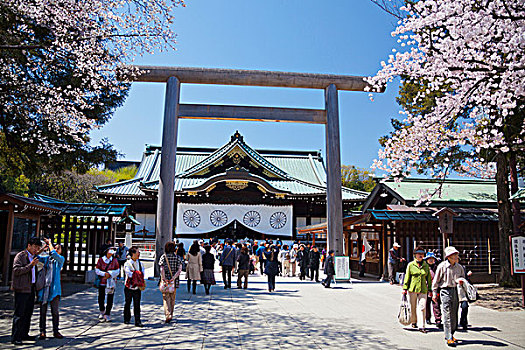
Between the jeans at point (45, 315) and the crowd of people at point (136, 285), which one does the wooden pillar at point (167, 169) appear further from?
the jeans at point (45, 315)

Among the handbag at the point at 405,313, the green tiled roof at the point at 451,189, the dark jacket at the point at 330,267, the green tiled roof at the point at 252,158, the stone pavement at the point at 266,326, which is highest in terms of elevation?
the green tiled roof at the point at 252,158

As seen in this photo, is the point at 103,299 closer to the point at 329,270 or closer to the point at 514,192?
the point at 329,270

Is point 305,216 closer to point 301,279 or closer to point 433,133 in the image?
point 301,279

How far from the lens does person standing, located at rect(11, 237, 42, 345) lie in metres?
5.42

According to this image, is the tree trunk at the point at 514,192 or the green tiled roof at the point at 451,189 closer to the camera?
the tree trunk at the point at 514,192

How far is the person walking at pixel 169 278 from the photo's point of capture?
7031 mm

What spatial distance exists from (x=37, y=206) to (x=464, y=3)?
35.4 feet

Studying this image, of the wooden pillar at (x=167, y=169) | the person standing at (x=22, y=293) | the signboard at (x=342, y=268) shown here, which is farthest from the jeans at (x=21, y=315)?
the signboard at (x=342, y=268)

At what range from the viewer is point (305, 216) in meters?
25.5

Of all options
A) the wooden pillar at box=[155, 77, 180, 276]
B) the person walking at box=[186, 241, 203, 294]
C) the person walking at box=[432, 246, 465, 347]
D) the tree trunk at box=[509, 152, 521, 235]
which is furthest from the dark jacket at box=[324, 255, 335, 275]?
the person walking at box=[432, 246, 465, 347]

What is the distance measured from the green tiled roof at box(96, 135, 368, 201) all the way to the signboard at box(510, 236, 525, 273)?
15342 millimetres

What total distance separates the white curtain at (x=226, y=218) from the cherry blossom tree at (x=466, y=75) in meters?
12.9

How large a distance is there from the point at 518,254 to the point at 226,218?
17.3m

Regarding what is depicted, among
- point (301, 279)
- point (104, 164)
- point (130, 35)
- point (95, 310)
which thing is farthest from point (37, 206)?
point (301, 279)
